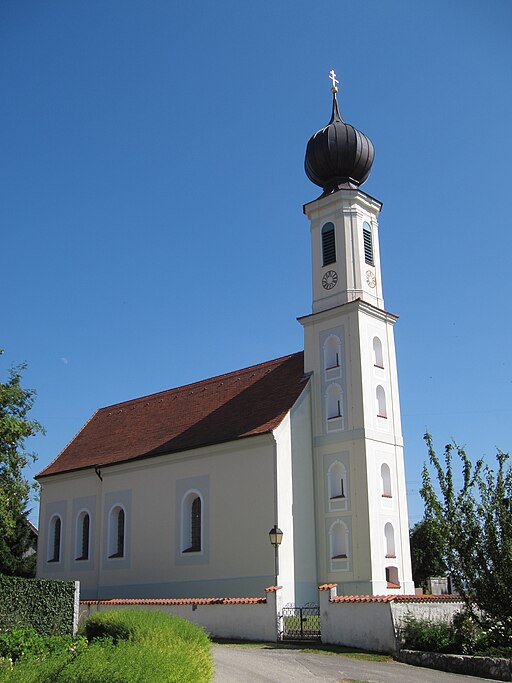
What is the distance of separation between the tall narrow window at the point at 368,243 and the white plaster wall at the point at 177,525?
882cm

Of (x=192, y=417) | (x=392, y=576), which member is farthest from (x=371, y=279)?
(x=392, y=576)

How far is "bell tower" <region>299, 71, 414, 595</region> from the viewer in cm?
2659

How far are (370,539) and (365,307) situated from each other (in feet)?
28.8

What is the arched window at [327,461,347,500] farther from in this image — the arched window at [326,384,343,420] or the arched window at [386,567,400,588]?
the arched window at [386,567,400,588]

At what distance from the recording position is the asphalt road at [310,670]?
1446 centimetres

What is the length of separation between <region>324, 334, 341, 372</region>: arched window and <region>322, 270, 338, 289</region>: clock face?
2198 millimetres

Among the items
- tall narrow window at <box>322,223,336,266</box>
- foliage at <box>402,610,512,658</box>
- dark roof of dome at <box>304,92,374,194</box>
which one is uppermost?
dark roof of dome at <box>304,92,374,194</box>

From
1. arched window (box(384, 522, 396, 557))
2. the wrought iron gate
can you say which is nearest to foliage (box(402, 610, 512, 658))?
the wrought iron gate

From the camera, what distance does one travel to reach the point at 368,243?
31031 millimetres

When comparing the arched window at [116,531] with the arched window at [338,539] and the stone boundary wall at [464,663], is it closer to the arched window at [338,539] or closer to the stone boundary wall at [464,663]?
the arched window at [338,539]

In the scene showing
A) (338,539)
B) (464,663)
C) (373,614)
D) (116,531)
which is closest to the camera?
(464,663)

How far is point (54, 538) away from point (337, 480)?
1644cm

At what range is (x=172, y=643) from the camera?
1191 cm

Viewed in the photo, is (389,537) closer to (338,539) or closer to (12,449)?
(338,539)
